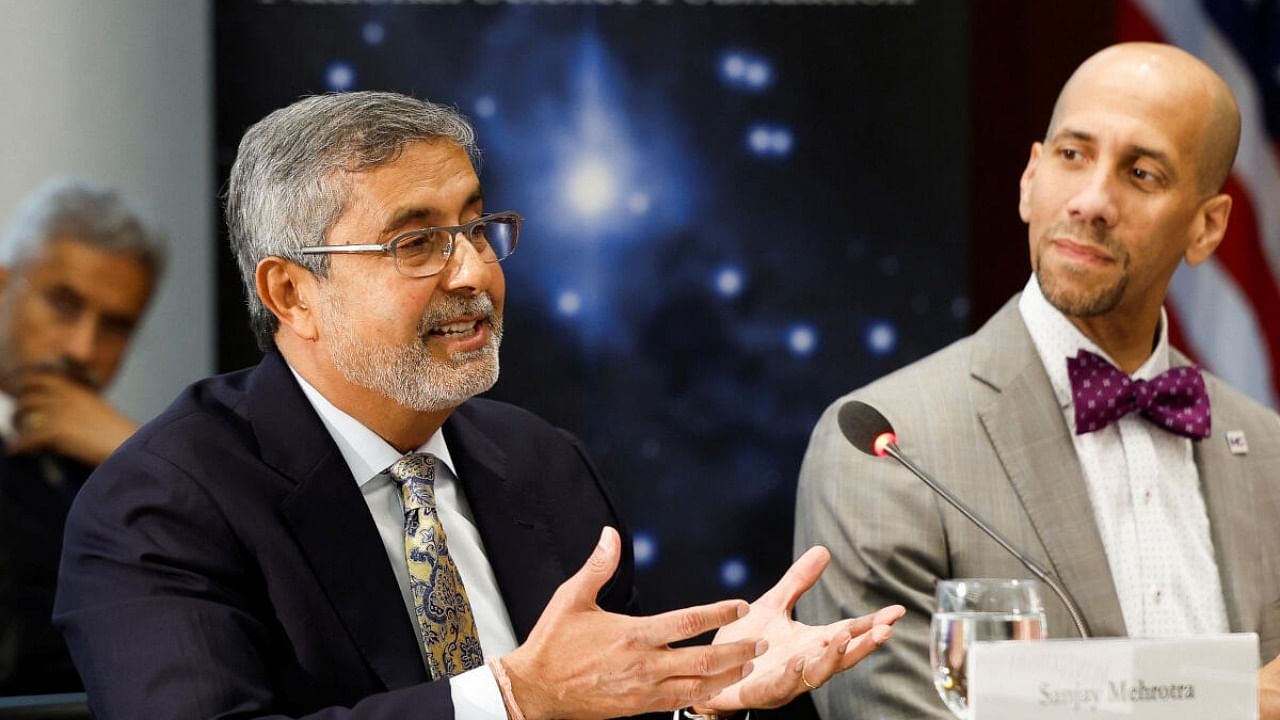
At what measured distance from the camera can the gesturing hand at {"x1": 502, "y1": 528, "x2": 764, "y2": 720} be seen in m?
1.83

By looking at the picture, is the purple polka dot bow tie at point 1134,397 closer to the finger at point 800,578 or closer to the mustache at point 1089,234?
the mustache at point 1089,234

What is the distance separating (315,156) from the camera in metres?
2.28

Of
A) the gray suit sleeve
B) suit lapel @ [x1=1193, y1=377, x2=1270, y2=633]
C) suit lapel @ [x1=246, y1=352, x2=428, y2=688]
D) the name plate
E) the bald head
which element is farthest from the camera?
the bald head

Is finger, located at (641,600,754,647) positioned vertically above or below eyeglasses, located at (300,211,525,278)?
below

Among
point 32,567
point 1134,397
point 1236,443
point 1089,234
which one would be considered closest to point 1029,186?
point 1089,234

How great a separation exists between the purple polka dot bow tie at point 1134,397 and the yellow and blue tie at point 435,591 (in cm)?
112

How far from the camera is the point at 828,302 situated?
4.04m

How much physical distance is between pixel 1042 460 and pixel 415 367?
3.53 ft

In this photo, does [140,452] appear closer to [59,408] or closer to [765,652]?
[765,652]

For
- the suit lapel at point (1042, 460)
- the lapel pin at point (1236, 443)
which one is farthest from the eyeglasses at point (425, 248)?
the lapel pin at point (1236, 443)

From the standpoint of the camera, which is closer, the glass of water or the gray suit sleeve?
the glass of water

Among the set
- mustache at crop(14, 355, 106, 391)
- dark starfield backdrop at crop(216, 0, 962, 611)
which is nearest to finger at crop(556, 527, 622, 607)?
dark starfield backdrop at crop(216, 0, 962, 611)

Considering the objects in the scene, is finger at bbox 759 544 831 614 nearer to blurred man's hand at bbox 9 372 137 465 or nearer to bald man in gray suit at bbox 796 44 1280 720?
bald man in gray suit at bbox 796 44 1280 720

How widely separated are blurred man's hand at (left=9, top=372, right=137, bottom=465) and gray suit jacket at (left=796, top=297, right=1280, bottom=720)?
179 cm
